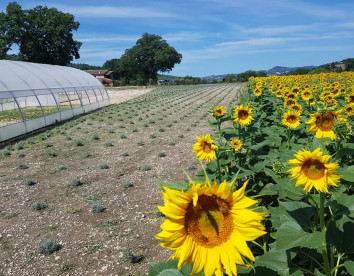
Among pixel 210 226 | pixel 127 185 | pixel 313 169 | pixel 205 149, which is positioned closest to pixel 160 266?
pixel 210 226

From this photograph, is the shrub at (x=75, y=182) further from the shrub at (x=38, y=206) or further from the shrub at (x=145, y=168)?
the shrub at (x=145, y=168)

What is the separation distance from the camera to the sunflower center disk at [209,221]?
1.13 metres

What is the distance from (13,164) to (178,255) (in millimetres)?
8470

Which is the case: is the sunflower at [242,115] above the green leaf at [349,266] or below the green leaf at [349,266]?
above

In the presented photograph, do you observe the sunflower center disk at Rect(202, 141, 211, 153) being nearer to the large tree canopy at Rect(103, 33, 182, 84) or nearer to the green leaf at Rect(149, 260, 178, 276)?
the green leaf at Rect(149, 260, 178, 276)

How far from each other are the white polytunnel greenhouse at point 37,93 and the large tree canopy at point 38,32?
27686mm

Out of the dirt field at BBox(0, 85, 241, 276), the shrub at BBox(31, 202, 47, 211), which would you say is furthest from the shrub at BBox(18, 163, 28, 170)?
the shrub at BBox(31, 202, 47, 211)

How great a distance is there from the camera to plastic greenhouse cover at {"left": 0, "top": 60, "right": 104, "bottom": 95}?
43.3ft

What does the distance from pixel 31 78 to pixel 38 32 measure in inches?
1468

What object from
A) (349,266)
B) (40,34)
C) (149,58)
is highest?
(40,34)

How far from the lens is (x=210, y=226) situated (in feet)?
3.73

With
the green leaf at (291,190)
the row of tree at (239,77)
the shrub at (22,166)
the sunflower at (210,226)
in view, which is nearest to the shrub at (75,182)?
the shrub at (22,166)

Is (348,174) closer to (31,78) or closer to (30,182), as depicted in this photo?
(30,182)

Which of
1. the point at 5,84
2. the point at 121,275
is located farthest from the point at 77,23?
the point at 121,275
